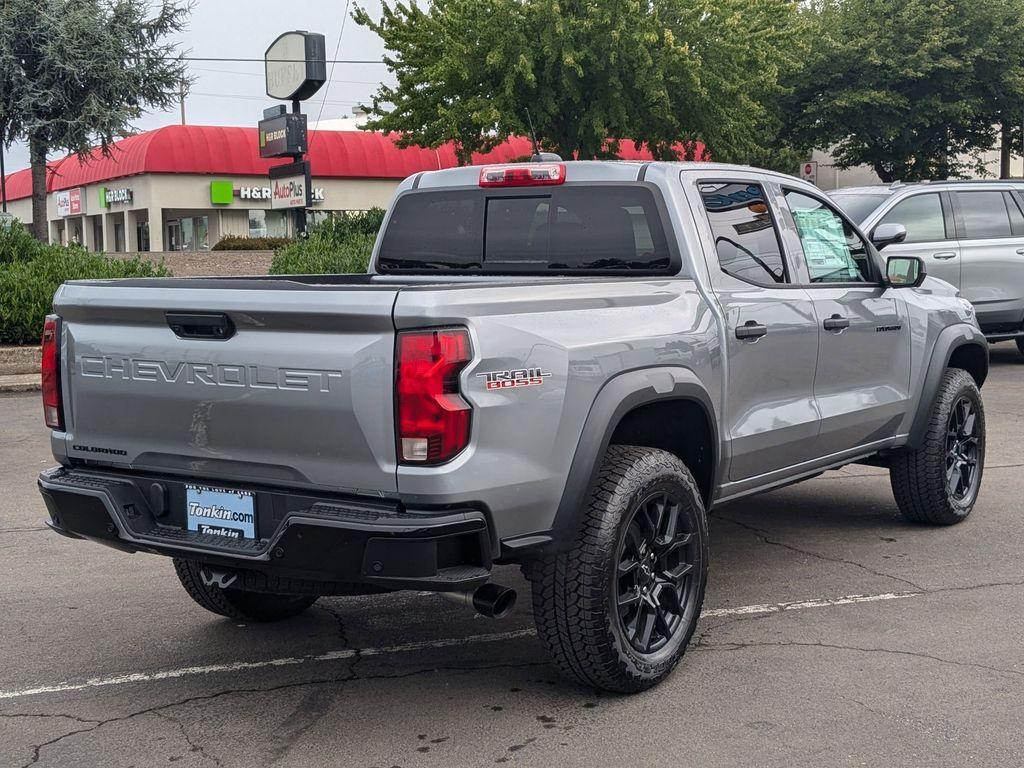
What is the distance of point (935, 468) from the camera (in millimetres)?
6676

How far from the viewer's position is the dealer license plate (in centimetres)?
404

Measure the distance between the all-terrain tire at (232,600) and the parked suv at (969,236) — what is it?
9.64 metres

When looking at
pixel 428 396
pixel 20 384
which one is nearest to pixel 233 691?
pixel 428 396

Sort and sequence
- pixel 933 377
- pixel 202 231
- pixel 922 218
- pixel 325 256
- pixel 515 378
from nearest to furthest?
pixel 515 378
pixel 933 377
pixel 922 218
pixel 325 256
pixel 202 231

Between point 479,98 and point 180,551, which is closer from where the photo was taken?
point 180,551

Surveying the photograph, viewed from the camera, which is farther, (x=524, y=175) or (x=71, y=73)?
(x=71, y=73)

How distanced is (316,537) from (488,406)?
652mm

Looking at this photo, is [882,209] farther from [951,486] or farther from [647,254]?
[647,254]

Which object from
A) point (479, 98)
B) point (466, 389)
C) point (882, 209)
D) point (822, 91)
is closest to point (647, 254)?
point (466, 389)

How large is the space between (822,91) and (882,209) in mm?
22194

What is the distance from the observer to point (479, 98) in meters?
27.0

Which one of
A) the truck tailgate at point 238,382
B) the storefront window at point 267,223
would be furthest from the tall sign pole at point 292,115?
the truck tailgate at point 238,382

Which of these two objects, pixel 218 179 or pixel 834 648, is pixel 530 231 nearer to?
pixel 834 648

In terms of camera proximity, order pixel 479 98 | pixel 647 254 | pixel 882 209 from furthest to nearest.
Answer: pixel 479 98, pixel 882 209, pixel 647 254
